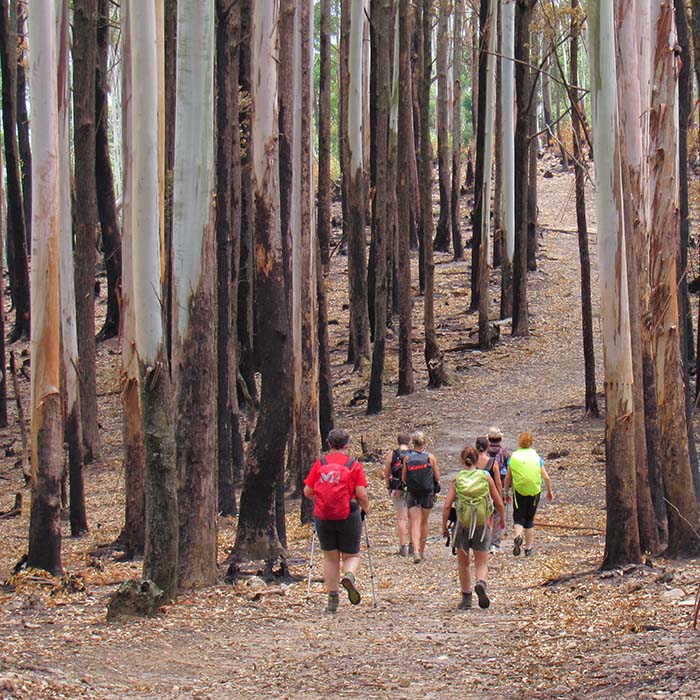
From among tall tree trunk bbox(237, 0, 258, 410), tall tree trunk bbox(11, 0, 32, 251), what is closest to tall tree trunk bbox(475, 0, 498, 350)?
tall tree trunk bbox(237, 0, 258, 410)

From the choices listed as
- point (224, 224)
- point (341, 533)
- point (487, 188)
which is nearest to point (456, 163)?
point (487, 188)

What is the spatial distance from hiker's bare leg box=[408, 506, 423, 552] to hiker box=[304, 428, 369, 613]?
290 cm

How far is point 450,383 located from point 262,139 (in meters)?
13.9

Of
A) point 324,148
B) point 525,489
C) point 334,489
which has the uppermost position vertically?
point 324,148

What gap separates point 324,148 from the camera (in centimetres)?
2884

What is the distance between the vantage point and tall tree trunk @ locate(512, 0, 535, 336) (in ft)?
86.9

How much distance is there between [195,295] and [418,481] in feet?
11.5

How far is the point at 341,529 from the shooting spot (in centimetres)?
951

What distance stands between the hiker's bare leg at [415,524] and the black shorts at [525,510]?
121 centimetres

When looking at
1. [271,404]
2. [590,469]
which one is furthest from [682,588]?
[590,469]

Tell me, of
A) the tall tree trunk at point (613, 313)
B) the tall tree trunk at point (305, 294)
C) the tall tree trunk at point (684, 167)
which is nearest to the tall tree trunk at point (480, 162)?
the tall tree trunk at point (684, 167)

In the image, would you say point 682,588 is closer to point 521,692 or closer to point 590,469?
point 521,692

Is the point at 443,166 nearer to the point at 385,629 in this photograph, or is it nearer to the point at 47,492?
the point at 47,492

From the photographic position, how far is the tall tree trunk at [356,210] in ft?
83.0
